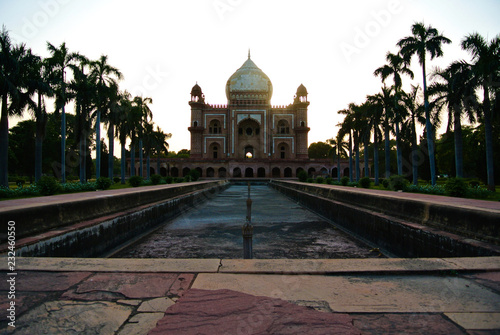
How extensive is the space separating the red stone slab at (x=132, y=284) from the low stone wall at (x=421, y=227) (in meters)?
3.07

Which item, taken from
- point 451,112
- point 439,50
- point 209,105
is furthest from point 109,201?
point 209,105

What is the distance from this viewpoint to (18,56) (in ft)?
57.0

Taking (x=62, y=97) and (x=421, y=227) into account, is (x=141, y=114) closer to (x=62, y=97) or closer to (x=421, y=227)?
(x=62, y=97)

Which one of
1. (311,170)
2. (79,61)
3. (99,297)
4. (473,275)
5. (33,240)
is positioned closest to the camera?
(99,297)

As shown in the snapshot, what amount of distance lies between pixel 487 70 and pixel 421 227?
14.8m

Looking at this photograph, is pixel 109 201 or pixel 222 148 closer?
pixel 109 201

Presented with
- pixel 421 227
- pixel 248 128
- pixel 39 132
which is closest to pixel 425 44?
pixel 421 227

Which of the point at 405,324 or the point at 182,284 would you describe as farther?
the point at 182,284

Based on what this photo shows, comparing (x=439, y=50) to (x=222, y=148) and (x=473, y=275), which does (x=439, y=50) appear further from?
(x=222, y=148)

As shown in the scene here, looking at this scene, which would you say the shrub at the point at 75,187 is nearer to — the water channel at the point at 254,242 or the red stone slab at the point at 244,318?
the water channel at the point at 254,242

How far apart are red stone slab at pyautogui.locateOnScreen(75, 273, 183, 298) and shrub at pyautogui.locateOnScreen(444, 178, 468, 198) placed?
13276 mm

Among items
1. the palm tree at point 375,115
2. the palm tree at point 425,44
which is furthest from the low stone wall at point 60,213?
the palm tree at point 375,115

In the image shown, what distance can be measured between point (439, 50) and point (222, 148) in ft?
118

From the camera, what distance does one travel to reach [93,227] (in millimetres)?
5043
